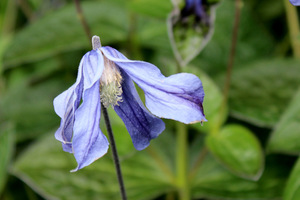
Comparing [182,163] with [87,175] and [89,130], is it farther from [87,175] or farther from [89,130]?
[89,130]

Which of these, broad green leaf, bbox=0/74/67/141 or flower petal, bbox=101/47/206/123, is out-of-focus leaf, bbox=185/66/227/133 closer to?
flower petal, bbox=101/47/206/123

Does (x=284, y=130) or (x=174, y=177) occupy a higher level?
(x=284, y=130)

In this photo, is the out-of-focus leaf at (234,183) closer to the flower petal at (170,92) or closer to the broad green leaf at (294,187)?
the broad green leaf at (294,187)

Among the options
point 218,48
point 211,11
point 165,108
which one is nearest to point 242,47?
point 218,48

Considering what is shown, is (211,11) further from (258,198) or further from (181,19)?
(258,198)

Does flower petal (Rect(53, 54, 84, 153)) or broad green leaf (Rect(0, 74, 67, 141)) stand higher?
flower petal (Rect(53, 54, 84, 153))

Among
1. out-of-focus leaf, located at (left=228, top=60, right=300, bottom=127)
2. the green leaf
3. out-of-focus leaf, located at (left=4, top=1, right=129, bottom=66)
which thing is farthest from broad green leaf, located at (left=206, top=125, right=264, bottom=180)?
out-of-focus leaf, located at (left=4, top=1, right=129, bottom=66)

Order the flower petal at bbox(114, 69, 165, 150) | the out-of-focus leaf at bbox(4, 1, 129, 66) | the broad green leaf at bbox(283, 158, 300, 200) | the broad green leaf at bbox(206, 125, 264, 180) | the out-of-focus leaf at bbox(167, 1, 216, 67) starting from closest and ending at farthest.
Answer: the flower petal at bbox(114, 69, 165, 150) → the broad green leaf at bbox(283, 158, 300, 200) → the out-of-focus leaf at bbox(167, 1, 216, 67) → the broad green leaf at bbox(206, 125, 264, 180) → the out-of-focus leaf at bbox(4, 1, 129, 66)
